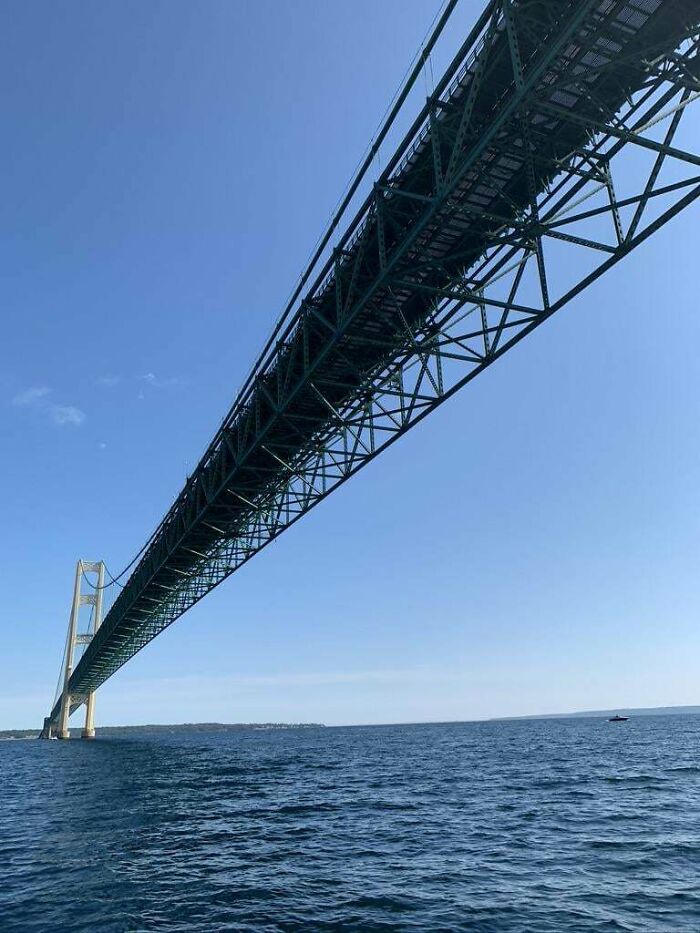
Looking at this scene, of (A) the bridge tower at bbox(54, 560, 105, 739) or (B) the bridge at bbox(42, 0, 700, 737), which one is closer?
(B) the bridge at bbox(42, 0, 700, 737)

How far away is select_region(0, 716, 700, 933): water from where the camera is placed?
9.22 metres

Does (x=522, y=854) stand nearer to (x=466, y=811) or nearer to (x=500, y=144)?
(x=466, y=811)

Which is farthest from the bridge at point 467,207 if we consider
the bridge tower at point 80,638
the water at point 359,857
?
the bridge tower at point 80,638

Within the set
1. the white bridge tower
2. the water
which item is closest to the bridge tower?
the white bridge tower

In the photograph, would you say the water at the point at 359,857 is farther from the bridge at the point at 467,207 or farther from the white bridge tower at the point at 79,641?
the white bridge tower at the point at 79,641

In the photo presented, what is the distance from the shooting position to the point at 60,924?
9211mm

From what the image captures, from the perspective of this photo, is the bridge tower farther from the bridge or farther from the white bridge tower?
the bridge

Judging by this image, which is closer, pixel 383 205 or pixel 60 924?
pixel 60 924

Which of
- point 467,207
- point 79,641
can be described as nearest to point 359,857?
point 467,207

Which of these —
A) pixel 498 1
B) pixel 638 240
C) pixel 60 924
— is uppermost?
pixel 498 1

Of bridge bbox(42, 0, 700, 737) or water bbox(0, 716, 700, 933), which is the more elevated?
bridge bbox(42, 0, 700, 737)

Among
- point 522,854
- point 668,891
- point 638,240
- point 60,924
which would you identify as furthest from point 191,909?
point 638,240

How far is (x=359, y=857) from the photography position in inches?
494

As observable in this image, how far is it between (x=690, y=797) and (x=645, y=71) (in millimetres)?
20935
